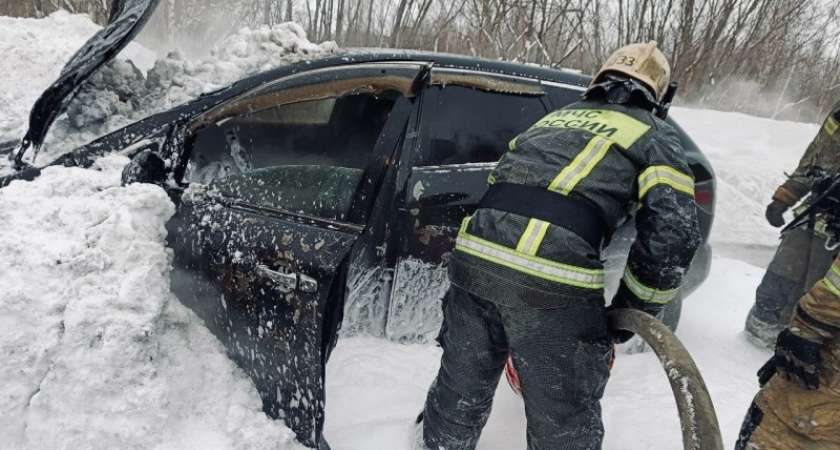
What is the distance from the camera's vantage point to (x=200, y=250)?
7.06 feet

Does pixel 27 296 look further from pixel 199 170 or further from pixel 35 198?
pixel 199 170

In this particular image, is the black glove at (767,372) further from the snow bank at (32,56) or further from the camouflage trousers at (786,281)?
the snow bank at (32,56)

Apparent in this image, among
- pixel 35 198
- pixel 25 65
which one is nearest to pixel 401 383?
pixel 35 198

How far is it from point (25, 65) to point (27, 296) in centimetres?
431

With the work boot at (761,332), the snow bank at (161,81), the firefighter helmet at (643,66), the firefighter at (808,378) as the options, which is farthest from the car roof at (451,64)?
the work boot at (761,332)

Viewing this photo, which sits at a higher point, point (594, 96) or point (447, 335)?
point (594, 96)

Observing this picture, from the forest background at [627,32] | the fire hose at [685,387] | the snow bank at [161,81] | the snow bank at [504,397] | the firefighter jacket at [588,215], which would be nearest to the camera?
the fire hose at [685,387]

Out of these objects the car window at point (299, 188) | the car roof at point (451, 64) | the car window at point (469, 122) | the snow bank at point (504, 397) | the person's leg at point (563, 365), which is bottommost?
the snow bank at point (504, 397)

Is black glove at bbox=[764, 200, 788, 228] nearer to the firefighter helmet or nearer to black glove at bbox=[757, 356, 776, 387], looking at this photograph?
black glove at bbox=[757, 356, 776, 387]

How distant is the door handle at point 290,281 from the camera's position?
1912mm

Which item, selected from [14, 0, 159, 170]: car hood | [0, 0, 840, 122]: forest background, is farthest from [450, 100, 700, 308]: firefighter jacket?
[0, 0, 840, 122]: forest background

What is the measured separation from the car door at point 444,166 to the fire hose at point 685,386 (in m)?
1.04

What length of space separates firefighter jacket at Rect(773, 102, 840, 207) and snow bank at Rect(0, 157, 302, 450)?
3.17m

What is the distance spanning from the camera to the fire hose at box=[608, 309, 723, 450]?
57.4 inches
